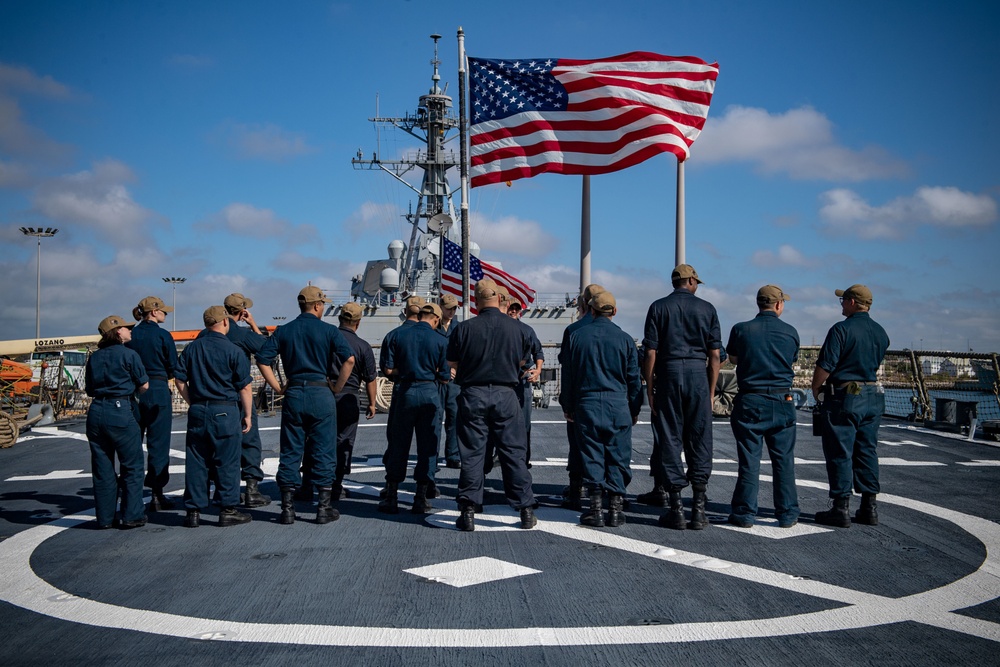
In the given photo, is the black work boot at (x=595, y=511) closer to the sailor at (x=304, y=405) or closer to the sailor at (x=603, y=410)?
the sailor at (x=603, y=410)

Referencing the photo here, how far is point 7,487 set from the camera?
8.80 m

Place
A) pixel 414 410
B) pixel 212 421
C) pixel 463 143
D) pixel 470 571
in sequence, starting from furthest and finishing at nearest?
pixel 463 143
pixel 414 410
pixel 212 421
pixel 470 571

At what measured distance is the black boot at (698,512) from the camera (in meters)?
6.43

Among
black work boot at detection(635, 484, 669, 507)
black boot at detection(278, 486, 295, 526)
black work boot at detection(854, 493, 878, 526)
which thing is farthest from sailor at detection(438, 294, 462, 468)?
black work boot at detection(854, 493, 878, 526)

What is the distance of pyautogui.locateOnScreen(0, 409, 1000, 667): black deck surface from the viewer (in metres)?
3.81

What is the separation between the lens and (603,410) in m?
6.57

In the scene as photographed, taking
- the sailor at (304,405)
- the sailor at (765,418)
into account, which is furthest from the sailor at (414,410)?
the sailor at (765,418)

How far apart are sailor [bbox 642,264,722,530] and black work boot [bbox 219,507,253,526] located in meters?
3.64

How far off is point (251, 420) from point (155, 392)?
1000mm

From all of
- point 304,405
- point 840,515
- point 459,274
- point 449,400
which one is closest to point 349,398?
point 304,405

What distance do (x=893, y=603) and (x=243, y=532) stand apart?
482 centimetres

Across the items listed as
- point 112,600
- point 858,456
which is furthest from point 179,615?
point 858,456

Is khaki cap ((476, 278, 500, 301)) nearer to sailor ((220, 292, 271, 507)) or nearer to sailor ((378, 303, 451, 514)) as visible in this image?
sailor ((378, 303, 451, 514))

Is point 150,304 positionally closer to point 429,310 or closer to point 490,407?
point 429,310
